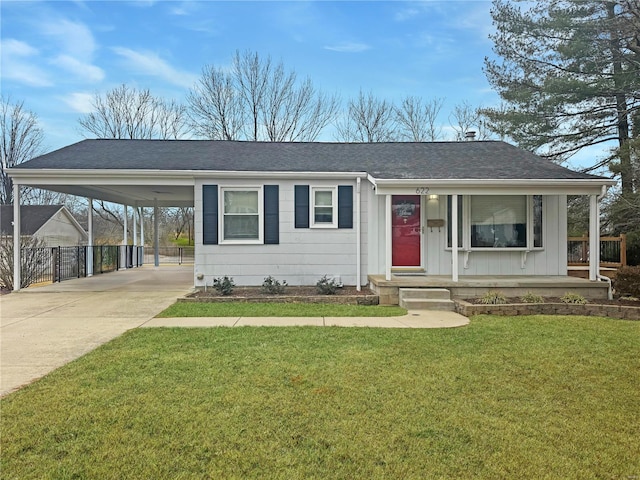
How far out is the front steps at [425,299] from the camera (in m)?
7.35

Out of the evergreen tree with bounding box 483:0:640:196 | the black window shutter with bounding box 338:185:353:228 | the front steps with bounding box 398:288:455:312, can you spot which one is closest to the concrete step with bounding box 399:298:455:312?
the front steps with bounding box 398:288:455:312

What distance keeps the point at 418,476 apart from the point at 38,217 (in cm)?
2524

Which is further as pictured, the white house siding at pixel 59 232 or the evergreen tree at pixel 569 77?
the white house siding at pixel 59 232

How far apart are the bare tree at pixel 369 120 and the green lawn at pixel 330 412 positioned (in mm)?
21293

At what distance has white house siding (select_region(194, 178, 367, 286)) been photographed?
920cm

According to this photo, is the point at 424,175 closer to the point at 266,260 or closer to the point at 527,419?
the point at 266,260

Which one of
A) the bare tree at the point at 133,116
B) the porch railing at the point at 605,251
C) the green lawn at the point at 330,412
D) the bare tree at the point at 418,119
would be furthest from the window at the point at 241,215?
the bare tree at the point at 133,116

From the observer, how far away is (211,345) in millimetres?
4789

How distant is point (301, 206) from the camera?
9.24 meters

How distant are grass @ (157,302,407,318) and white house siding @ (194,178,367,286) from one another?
1.59m

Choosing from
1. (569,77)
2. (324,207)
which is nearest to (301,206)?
(324,207)

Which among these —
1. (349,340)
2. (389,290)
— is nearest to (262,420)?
(349,340)

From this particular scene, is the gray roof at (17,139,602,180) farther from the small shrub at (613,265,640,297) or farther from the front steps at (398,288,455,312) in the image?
the front steps at (398,288,455,312)

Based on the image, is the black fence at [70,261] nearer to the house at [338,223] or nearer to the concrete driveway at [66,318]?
the concrete driveway at [66,318]
